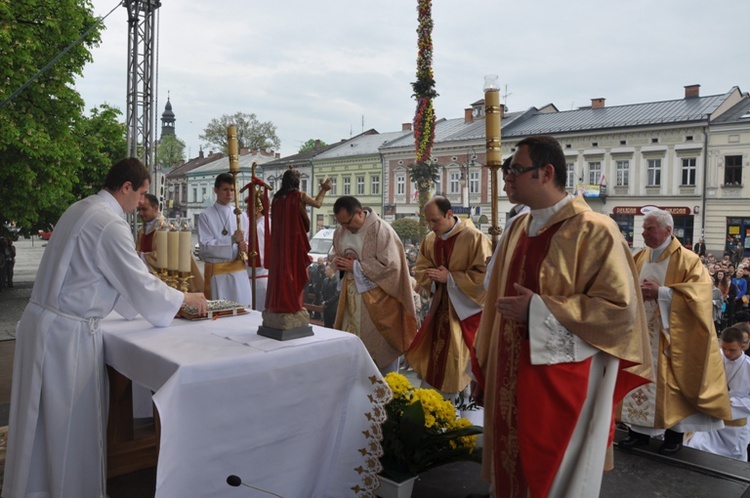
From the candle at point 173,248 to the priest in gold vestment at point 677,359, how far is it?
11.1ft

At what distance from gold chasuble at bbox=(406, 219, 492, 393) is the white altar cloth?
2.40 meters

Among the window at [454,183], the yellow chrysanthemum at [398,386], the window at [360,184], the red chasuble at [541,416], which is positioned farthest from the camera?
the window at [360,184]

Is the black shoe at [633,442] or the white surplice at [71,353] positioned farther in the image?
the black shoe at [633,442]

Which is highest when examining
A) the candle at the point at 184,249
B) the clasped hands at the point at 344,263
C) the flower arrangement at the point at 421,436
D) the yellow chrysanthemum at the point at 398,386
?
the candle at the point at 184,249

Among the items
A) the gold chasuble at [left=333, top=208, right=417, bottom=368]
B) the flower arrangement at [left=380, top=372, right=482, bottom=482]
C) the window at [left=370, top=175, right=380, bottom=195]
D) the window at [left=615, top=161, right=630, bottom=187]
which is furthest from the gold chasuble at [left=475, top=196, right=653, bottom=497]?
the window at [left=370, top=175, right=380, bottom=195]

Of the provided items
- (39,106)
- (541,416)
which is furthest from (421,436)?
(39,106)

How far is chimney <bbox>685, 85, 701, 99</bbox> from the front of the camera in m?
29.8

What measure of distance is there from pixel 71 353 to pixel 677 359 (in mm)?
4108

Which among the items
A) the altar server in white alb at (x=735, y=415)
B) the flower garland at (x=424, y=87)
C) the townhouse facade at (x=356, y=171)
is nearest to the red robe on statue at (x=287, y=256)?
the altar server in white alb at (x=735, y=415)

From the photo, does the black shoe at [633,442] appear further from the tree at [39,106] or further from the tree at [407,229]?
the tree at [407,229]

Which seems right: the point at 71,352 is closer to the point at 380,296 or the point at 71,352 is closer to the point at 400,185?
the point at 380,296

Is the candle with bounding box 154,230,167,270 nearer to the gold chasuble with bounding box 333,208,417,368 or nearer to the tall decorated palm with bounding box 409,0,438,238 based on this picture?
the gold chasuble with bounding box 333,208,417,368

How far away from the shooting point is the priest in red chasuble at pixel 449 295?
18.0 feet

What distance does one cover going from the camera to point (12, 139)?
39.9 feet
